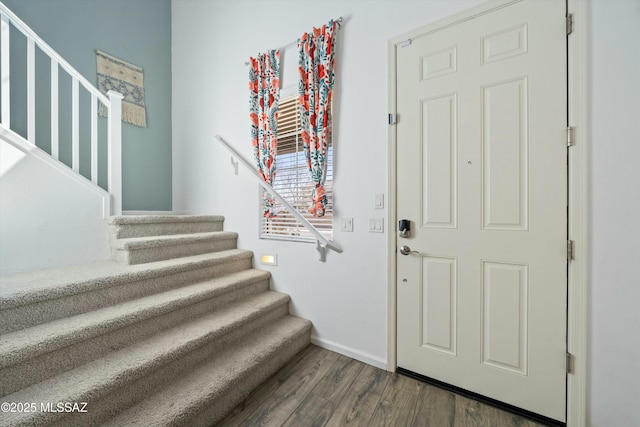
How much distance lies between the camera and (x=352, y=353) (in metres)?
1.92

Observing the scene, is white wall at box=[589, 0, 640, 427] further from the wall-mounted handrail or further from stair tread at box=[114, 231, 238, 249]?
stair tread at box=[114, 231, 238, 249]

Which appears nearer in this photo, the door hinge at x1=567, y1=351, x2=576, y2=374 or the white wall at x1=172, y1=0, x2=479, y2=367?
the door hinge at x1=567, y1=351, x2=576, y2=374

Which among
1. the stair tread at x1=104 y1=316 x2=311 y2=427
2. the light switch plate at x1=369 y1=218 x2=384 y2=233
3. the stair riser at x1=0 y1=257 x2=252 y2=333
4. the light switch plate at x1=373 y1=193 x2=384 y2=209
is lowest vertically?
the stair tread at x1=104 y1=316 x2=311 y2=427

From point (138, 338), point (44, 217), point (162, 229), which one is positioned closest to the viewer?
point (138, 338)

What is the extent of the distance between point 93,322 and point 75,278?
0.39m

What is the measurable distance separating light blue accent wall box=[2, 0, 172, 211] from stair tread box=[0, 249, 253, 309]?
1.45 meters

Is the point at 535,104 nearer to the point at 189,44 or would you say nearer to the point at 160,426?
the point at 160,426

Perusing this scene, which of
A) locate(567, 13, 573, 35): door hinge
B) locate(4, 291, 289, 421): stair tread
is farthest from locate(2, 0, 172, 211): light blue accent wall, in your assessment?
locate(567, 13, 573, 35): door hinge

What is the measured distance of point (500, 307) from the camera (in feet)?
4.71

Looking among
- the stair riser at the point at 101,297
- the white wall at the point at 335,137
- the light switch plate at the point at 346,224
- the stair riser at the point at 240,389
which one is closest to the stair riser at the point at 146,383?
the stair riser at the point at 240,389

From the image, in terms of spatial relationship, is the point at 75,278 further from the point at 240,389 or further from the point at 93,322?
the point at 240,389

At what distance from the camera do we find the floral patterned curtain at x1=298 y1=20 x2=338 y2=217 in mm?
1946

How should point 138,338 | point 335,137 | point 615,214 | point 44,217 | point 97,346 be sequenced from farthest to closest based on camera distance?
point 335,137 < point 44,217 < point 138,338 < point 97,346 < point 615,214

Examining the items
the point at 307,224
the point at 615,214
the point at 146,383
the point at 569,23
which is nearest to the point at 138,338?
the point at 146,383
